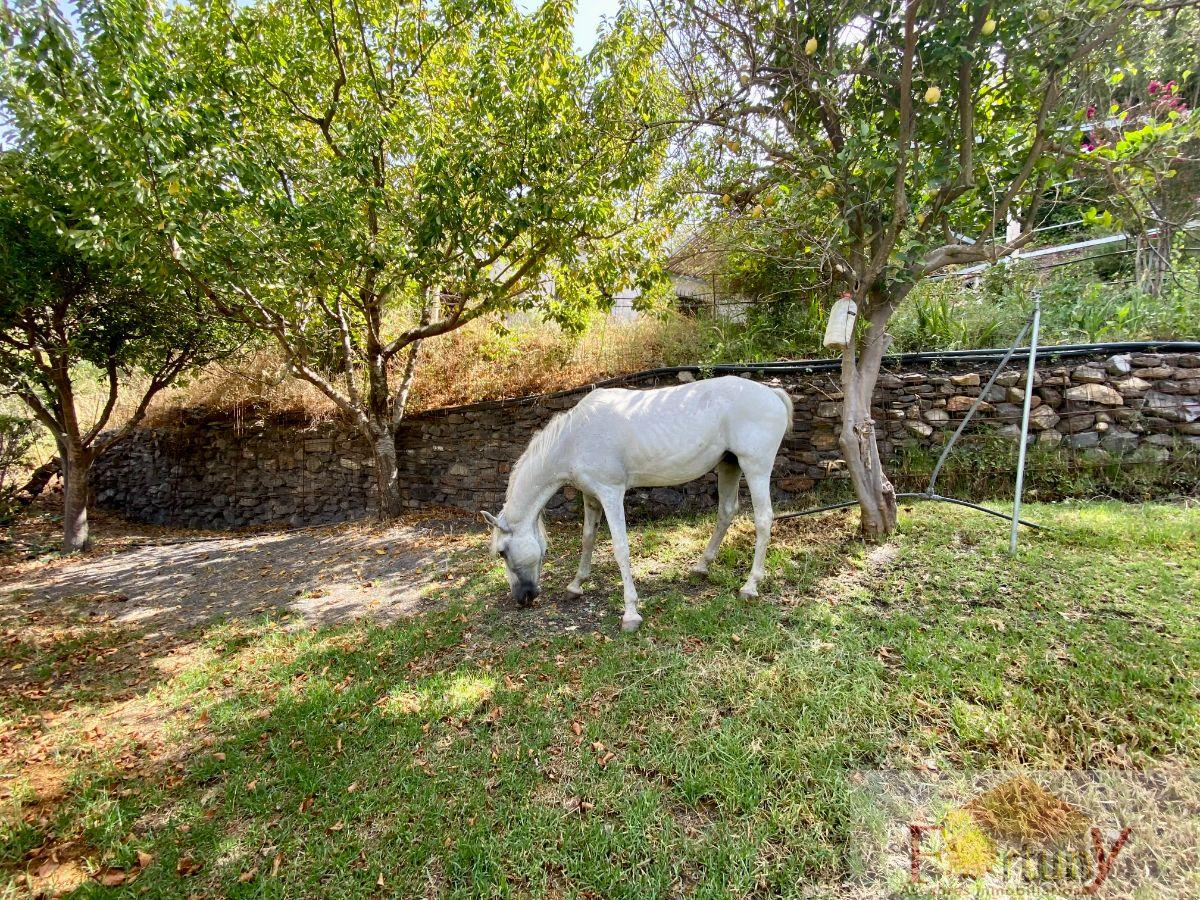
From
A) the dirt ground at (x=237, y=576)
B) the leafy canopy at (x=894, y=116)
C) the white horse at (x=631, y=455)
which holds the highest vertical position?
the leafy canopy at (x=894, y=116)

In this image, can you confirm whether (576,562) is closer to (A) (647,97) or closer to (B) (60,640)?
(B) (60,640)

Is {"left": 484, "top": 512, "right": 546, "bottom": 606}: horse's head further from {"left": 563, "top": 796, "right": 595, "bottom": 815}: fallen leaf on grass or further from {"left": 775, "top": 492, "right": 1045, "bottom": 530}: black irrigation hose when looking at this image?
{"left": 775, "top": 492, "right": 1045, "bottom": 530}: black irrigation hose

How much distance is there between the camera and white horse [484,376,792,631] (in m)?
4.06

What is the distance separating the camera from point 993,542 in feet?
14.1

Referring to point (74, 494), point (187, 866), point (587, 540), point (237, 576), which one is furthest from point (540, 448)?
point (74, 494)

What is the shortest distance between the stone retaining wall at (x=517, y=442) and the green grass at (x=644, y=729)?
5.58 ft

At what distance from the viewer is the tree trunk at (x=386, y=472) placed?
7.93m

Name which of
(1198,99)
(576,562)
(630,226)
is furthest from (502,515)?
(1198,99)

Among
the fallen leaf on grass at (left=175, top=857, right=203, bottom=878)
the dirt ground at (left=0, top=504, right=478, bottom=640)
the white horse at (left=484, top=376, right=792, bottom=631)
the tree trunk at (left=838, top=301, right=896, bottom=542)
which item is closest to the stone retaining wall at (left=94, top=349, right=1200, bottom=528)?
the dirt ground at (left=0, top=504, right=478, bottom=640)

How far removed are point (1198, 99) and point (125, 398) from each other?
19.3 meters

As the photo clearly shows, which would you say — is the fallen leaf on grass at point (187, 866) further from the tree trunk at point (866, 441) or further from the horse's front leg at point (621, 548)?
the tree trunk at point (866, 441)

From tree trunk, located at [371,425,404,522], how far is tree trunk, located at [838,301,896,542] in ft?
21.4

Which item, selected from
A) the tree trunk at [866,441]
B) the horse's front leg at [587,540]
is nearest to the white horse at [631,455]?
the horse's front leg at [587,540]

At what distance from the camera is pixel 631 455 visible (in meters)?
4.12
